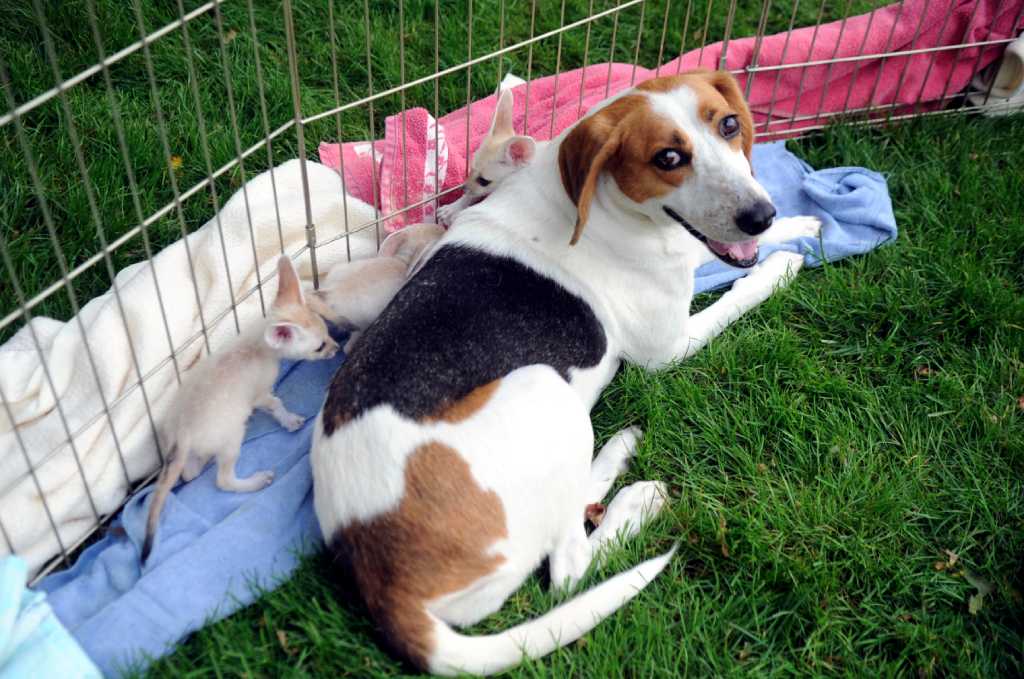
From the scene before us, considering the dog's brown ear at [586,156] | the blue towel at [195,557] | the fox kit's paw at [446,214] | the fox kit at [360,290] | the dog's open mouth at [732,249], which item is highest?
the dog's brown ear at [586,156]

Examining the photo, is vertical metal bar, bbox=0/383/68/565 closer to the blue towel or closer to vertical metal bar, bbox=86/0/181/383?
the blue towel

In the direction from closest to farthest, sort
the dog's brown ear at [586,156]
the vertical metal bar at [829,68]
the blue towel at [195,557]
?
1. the blue towel at [195,557]
2. the dog's brown ear at [586,156]
3. the vertical metal bar at [829,68]

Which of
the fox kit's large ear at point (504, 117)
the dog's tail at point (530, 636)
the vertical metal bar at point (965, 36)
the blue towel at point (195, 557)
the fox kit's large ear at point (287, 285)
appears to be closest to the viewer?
the dog's tail at point (530, 636)

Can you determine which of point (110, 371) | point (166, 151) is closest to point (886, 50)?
point (166, 151)

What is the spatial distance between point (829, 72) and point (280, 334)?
327 centimetres

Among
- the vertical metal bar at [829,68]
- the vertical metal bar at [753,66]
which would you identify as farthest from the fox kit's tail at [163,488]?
the vertical metal bar at [829,68]

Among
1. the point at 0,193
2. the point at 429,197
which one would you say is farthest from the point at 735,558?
the point at 0,193

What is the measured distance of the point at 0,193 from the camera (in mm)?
4203

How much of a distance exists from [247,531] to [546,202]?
5.02 feet

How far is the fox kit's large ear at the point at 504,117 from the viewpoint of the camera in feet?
13.6

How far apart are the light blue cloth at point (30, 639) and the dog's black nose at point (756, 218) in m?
2.40

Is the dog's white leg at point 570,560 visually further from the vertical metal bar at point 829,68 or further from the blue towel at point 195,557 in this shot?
the vertical metal bar at point 829,68

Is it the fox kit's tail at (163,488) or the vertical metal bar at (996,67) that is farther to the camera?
the vertical metal bar at (996,67)

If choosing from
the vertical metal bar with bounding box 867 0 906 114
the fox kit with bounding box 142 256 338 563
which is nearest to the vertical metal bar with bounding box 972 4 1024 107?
the vertical metal bar with bounding box 867 0 906 114
